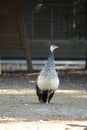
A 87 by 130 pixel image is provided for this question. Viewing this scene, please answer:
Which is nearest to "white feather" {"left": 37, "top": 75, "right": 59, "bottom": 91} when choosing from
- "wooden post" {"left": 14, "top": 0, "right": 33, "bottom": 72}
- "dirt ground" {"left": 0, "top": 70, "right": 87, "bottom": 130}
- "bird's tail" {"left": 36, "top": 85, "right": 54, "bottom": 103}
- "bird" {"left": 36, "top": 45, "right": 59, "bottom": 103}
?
"bird" {"left": 36, "top": 45, "right": 59, "bottom": 103}

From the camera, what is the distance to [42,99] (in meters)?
13.0

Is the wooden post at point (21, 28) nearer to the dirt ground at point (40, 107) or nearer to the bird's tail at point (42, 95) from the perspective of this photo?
the dirt ground at point (40, 107)

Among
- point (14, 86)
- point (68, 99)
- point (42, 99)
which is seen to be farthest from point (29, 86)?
point (42, 99)

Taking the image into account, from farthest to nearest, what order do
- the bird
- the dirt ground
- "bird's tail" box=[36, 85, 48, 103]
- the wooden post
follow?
1. the wooden post
2. "bird's tail" box=[36, 85, 48, 103]
3. the bird
4. the dirt ground

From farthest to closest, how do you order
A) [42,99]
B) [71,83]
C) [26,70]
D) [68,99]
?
1. [26,70]
2. [71,83]
3. [68,99]
4. [42,99]

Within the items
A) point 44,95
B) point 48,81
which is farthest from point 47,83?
point 44,95

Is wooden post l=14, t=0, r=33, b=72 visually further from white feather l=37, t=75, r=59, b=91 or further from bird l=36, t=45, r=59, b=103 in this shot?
white feather l=37, t=75, r=59, b=91

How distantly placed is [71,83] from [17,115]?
A: 8.19m

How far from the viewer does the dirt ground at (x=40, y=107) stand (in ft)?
31.2

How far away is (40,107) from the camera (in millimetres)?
12133

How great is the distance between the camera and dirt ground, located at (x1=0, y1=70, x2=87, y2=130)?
952 cm

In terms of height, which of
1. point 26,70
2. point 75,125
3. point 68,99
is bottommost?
point 26,70

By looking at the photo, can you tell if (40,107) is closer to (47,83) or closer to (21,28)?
(47,83)

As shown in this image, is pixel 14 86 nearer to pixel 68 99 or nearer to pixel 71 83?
pixel 71 83
